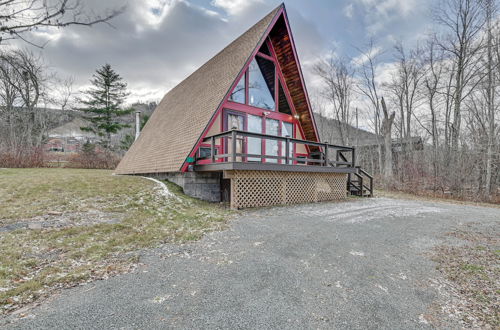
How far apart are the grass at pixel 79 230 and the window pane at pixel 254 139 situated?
3.73 m

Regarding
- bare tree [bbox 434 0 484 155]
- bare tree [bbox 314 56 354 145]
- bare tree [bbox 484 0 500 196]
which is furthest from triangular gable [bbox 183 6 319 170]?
bare tree [bbox 314 56 354 145]

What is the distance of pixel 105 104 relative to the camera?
875 inches

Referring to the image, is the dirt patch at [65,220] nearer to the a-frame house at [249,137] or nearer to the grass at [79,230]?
the grass at [79,230]

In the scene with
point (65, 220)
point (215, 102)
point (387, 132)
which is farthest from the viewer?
point (387, 132)

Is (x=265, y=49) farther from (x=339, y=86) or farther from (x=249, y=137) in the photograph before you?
(x=339, y=86)

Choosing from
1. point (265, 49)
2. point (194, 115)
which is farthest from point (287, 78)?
point (194, 115)

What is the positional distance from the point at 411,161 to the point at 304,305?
17.3 m

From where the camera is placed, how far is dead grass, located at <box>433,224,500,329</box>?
84.5 inches

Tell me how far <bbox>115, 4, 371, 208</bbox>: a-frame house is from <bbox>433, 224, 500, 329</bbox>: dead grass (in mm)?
4602

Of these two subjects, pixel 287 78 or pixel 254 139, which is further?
pixel 287 78

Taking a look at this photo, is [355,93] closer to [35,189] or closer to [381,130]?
[381,130]

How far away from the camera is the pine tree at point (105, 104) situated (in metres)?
21.8

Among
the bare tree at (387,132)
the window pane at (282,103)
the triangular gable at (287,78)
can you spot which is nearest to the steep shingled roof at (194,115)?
the triangular gable at (287,78)

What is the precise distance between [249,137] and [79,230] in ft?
22.2
